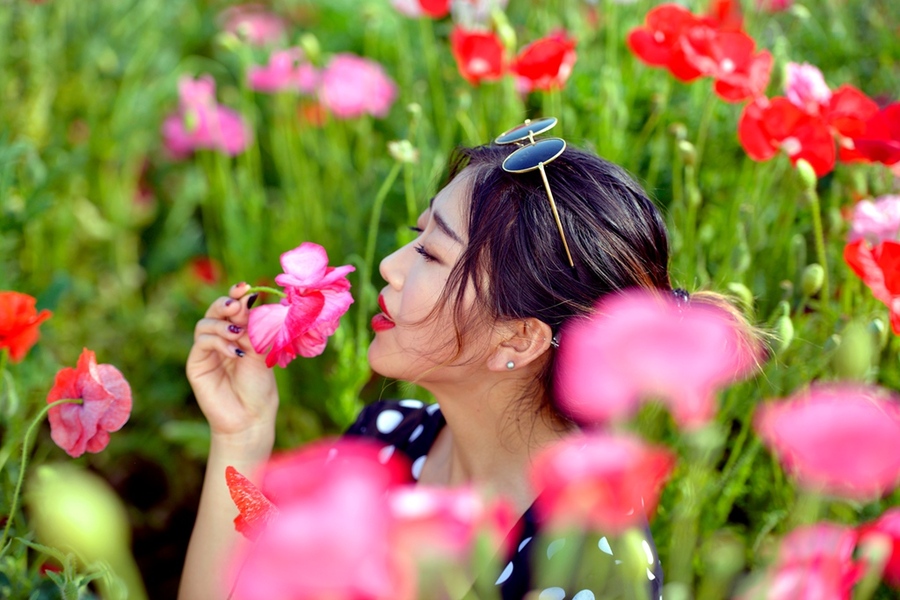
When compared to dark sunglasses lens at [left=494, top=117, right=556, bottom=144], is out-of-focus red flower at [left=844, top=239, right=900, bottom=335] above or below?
below

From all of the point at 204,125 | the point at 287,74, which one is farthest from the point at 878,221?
the point at 204,125

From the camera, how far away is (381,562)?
0.33 meters

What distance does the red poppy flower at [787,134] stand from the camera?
40.9 inches

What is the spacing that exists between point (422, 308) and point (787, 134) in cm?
54

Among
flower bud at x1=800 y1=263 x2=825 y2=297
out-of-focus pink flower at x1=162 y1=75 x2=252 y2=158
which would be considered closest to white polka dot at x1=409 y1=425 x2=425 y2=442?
flower bud at x1=800 y1=263 x2=825 y2=297

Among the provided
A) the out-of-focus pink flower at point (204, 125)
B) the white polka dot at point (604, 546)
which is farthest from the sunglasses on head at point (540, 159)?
the out-of-focus pink flower at point (204, 125)

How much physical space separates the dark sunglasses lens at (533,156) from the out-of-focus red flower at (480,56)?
1.64ft

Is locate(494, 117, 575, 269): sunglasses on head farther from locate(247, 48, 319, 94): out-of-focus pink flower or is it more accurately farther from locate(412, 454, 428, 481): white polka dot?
locate(247, 48, 319, 94): out-of-focus pink flower

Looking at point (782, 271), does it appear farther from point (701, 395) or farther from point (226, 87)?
point (226, 87)

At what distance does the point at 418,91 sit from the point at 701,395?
1.38m

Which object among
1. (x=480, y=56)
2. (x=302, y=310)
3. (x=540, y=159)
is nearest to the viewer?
(x=302, y=310)

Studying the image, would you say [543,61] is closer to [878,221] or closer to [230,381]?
[878,221]

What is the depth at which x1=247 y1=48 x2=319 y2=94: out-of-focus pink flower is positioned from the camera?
5.30ft

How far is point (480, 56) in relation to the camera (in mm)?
1304
